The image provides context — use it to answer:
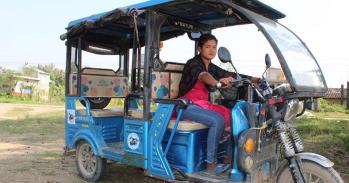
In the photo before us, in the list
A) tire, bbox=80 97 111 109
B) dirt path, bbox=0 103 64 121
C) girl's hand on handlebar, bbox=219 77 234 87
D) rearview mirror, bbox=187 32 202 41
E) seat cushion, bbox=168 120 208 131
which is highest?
rearview mirror, bbox=187 32 202 41

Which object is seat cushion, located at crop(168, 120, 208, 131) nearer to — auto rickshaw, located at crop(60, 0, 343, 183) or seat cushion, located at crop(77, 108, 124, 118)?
auto rickshaw, located at crop(60, 0, 343, 183)

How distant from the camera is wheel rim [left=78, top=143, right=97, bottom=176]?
552 centimetres

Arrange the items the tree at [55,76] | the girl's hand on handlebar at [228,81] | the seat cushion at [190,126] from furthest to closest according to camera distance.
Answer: the tree at [55,76] → the seat cushion at [190,126] → the girl's hand on handlebar at [228,81]

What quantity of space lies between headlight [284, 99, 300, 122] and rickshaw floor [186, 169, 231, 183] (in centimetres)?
85

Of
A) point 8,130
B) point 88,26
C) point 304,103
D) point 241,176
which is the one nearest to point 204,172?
point 241,176

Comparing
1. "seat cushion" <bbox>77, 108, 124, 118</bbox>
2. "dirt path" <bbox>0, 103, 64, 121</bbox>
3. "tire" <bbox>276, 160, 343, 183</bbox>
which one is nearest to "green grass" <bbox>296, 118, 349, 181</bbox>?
"tire" <bbox>276, 160, 343, 183</bbox>

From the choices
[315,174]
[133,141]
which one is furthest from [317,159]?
[133,141]

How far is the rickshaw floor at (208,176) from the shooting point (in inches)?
154

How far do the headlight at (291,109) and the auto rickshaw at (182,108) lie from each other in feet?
0.03

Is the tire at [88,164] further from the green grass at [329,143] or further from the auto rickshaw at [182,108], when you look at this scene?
the green grass at [329,143]

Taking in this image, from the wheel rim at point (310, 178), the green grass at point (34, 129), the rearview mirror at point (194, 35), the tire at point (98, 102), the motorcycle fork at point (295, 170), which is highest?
the rearview mirror at point (194, 35)

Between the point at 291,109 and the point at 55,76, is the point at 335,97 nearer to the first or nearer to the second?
the point at 291,109

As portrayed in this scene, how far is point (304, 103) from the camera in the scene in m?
3.87

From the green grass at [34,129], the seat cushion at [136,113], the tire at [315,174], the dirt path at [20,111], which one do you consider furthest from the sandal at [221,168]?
the dirt path at [20,111]
